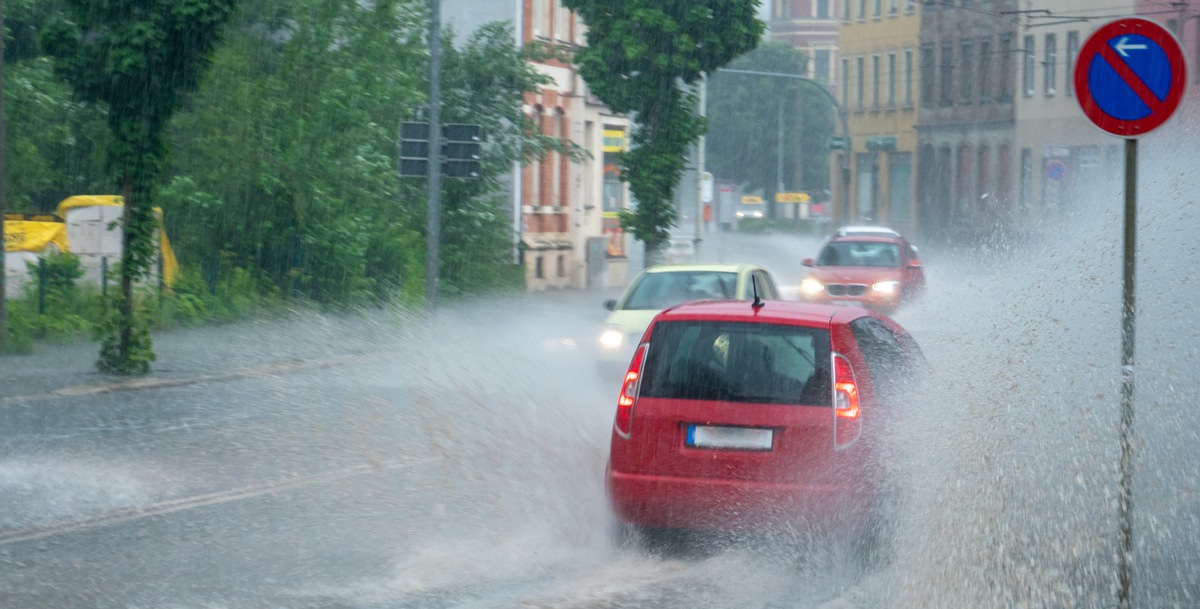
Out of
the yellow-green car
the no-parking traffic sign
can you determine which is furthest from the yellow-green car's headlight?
the no-parking traffic sign

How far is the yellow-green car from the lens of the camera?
17.1 metres

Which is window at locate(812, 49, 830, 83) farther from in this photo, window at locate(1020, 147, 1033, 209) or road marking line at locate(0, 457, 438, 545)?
road marking line at locate(0, 457, 438, 545)

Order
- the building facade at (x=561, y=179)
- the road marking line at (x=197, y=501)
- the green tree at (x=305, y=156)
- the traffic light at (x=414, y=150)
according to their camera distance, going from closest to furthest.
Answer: the road marking line at (x=197, y=501), the traffic light at (x=414, y=150), the green tree at (x=305, y=156), the building facade at (x=561, y=179)

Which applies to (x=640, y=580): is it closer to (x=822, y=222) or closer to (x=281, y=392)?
(x=281, y=392)

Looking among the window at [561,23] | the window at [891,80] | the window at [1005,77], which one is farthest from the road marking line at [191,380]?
the window at [891,80]

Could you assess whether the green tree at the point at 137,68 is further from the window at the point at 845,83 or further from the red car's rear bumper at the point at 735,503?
the window at the point at 845,83

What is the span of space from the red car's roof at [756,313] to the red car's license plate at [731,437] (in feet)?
2.08

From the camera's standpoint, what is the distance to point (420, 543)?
9.19 metres

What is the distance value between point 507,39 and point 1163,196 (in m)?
19.0

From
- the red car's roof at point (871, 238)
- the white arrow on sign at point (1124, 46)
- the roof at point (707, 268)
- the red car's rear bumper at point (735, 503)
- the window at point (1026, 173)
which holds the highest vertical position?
the window at point (1026, 173)

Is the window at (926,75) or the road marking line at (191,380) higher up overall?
the window at (926,75)

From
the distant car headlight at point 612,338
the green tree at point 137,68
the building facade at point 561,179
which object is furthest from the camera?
the building facade at point 561,179

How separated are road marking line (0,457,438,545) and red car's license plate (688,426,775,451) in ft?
12.0

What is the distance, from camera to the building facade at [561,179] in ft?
142
